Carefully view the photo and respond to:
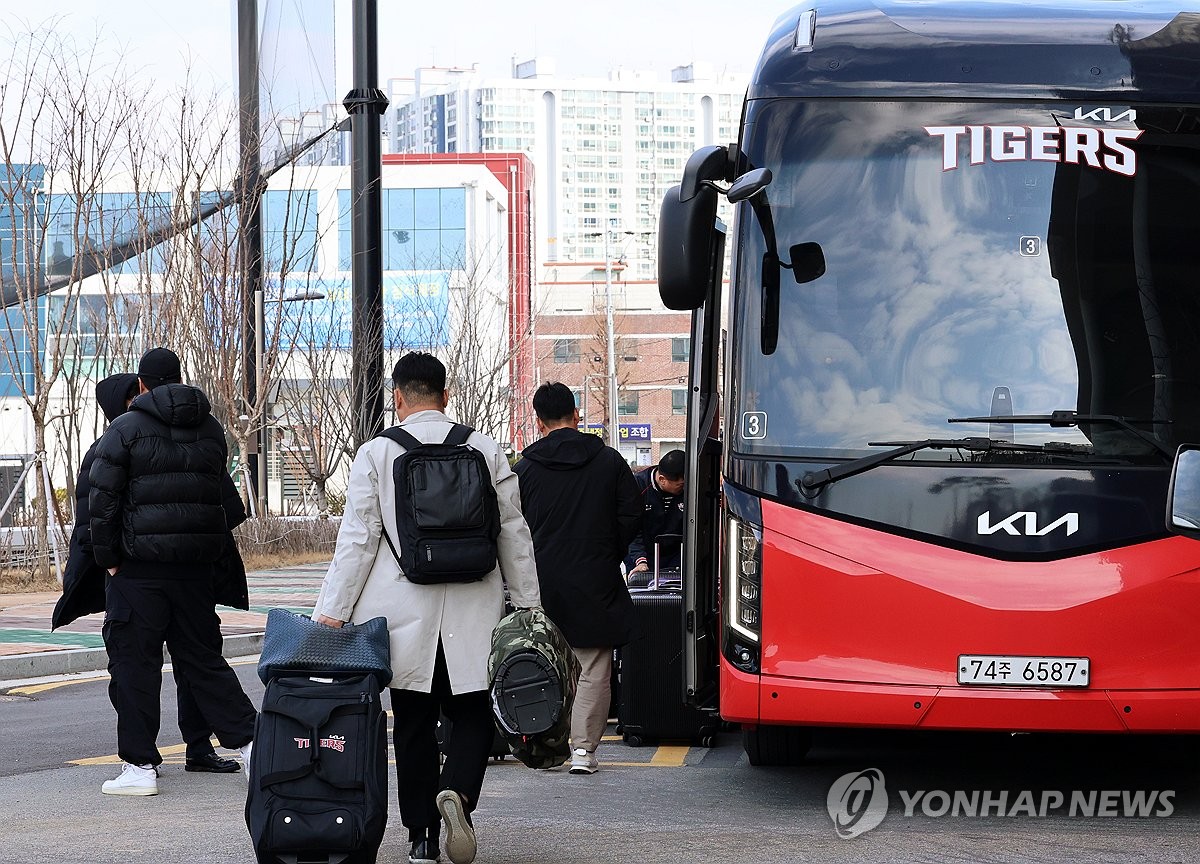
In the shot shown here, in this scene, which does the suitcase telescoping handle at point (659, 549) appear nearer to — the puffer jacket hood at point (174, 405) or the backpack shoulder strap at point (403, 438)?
the puffer jacket hood at point (174, 405)

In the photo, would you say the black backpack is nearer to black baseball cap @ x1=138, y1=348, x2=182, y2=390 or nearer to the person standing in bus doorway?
black baseball cap @ x1=138, y1=348, x2=182, y2=390

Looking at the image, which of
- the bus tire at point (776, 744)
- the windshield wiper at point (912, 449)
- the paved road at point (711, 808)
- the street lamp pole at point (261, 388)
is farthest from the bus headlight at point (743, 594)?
the street lamp pole at point (261, 388)

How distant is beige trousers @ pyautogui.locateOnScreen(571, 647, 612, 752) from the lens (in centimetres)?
840

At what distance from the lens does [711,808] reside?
734cm

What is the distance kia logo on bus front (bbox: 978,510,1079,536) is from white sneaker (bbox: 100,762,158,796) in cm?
376

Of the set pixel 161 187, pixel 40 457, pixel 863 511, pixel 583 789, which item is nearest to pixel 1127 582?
pixel 863 511

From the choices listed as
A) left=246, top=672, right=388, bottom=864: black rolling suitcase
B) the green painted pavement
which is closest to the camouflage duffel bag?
left=246, top=672, right=388, bottom=864: black rolling suitcase

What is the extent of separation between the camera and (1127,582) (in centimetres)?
671

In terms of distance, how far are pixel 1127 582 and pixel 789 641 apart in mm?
1291

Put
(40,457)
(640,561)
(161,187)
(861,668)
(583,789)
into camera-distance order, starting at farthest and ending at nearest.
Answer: (161,187), (40,457), (640,561), (583,789), (861,668)

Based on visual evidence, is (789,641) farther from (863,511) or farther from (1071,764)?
(1071,764)

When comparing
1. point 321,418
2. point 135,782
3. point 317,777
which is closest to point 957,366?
point 317,777

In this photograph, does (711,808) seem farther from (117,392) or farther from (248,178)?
(248,178)

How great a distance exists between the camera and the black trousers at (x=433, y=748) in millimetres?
6031
